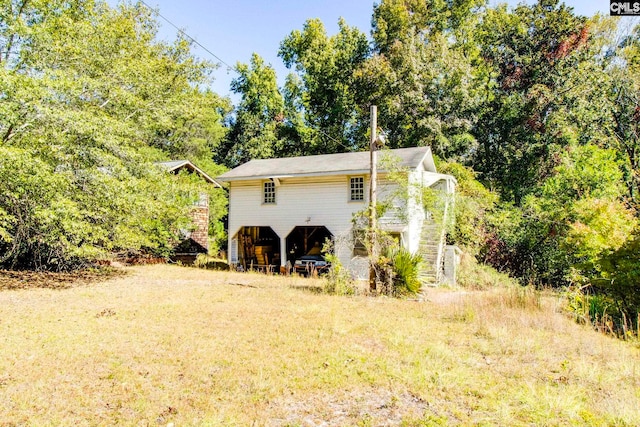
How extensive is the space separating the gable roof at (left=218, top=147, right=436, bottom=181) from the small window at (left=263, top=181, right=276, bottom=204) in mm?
627

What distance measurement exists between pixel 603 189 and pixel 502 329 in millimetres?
12142

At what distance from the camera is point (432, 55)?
85.8 ft

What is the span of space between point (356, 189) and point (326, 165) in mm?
1876

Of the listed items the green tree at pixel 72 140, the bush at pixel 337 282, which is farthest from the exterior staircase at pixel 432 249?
the green tree at pixel 72 140

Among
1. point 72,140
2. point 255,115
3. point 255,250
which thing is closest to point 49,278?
point 72,140

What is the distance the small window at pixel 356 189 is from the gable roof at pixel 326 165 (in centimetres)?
63

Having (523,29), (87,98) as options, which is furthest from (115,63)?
(523,29)

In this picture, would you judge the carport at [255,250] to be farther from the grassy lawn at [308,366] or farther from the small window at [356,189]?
the grassy lawn at [308,366]

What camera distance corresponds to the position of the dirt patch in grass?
12664 mm

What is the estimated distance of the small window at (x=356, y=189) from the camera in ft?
56.9

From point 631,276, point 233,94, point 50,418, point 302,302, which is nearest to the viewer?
point 50,418

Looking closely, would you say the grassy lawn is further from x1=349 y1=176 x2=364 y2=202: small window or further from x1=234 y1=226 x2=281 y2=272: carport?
x1=234 y1=226 x2=281 y2=272: carport

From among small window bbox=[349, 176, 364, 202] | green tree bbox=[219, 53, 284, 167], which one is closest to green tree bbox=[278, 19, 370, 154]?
green tree bbox=[219, 53, 284, 167]

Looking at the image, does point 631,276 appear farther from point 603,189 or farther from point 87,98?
point 87,98
